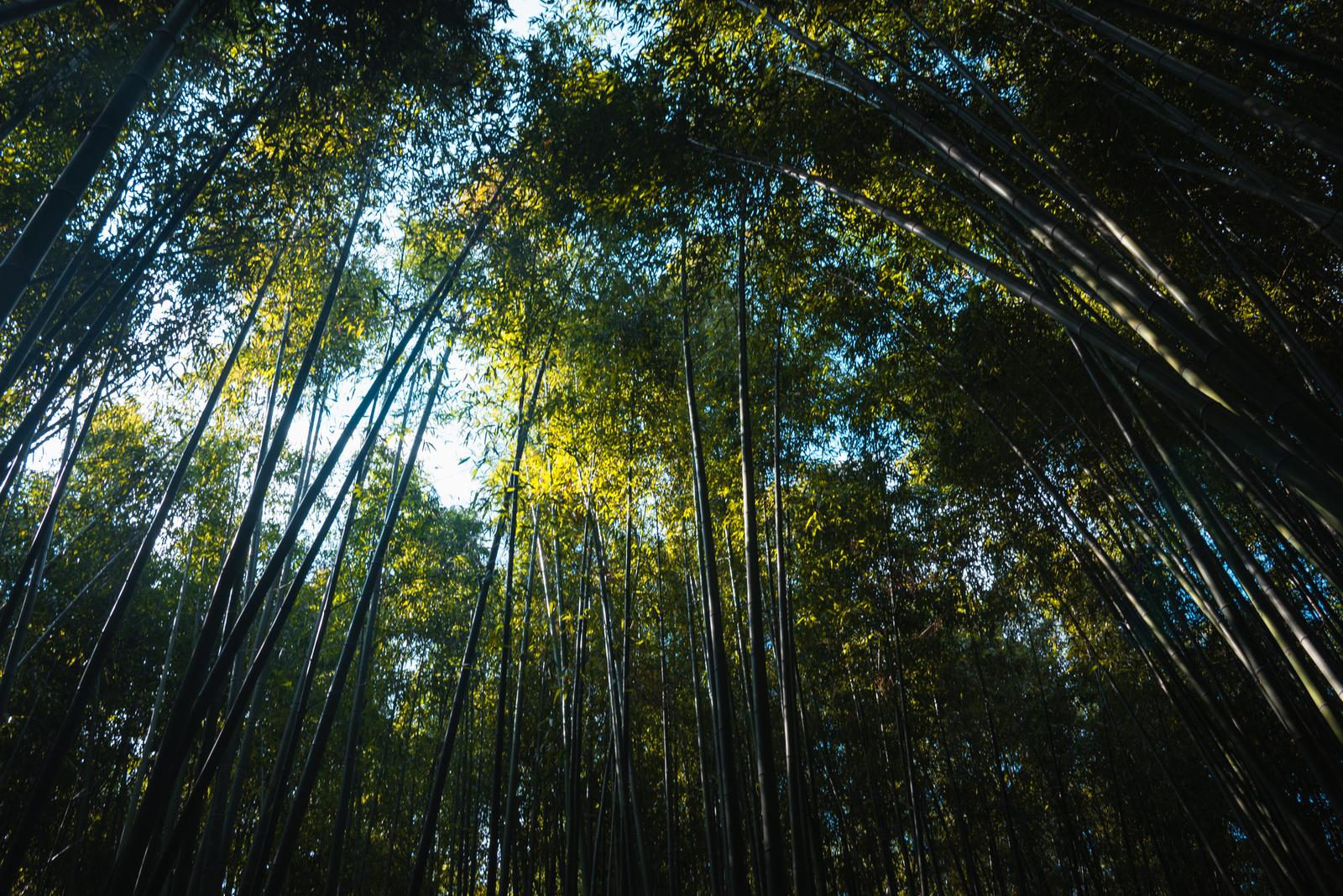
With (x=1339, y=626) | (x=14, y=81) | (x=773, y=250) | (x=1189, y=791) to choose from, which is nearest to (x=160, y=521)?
(x=14, y=81)

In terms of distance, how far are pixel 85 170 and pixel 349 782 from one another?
3.95 meters

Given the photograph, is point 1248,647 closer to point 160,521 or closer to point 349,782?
point 349,782

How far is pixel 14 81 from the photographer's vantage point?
11.0ft

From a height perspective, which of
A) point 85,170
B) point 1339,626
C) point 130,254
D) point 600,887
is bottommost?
point 600,887

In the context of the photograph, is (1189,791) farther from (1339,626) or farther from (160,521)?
(160,521)

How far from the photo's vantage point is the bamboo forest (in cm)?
258

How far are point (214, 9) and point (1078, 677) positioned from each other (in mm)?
8871

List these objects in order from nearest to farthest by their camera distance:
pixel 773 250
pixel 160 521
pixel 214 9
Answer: pixel 214 9
pixel 160 521
pixel 773 250

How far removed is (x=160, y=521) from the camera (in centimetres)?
380

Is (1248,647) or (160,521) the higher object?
(160,521)

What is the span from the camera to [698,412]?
4582 mm

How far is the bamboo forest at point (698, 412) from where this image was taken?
258 centimetres

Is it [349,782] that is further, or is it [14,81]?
[349,782]

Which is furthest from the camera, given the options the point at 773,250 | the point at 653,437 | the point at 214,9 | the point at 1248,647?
the point at 653,437
